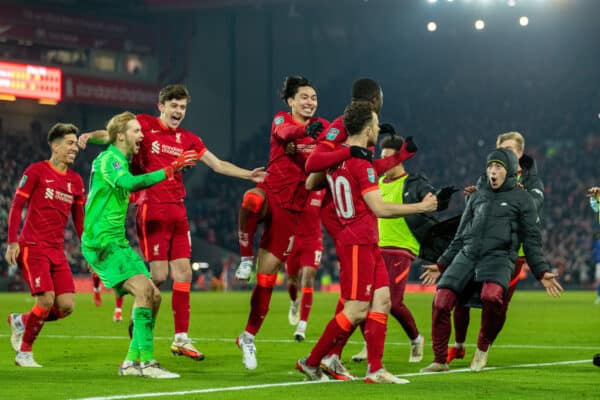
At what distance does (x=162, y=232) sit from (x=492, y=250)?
332 cm

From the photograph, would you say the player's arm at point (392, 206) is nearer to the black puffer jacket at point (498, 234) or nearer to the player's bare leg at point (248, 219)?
the black puffer jacket at point (498, 234)

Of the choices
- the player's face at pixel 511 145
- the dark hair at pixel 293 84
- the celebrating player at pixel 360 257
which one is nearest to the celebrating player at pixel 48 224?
the dark hair at pixel 293 84

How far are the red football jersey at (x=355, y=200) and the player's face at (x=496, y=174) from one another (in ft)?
6.62

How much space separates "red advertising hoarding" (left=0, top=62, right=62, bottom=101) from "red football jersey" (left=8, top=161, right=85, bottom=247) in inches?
1298

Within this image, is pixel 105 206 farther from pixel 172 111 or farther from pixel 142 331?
pixel 172 111

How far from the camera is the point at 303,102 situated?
11.8m

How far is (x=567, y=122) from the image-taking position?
4828cm

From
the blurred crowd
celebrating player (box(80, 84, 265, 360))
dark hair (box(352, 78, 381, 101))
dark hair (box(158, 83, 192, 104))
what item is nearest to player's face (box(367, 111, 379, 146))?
dark hair (box(352, 78, 381, 101))

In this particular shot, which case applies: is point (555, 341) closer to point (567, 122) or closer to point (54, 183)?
point (54, 183)

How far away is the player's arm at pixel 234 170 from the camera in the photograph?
10805 mm

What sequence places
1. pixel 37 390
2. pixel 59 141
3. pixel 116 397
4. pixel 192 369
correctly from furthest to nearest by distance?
pixel 59 141 → pixel 192 369 → pixel 37 390 → pixel 116 397

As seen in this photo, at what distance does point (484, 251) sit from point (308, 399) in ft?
10.8

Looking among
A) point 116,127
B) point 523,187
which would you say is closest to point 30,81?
point 523,187

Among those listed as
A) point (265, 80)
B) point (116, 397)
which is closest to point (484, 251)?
point (116, 397)
